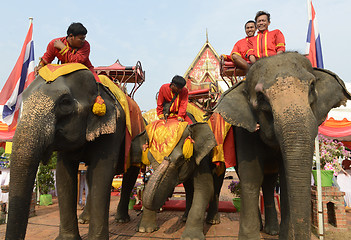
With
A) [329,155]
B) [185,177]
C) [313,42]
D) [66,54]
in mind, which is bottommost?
[185,177]

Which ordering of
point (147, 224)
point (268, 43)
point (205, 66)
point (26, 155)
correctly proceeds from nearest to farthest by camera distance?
1. point (26, 155)
2. point (268, 43)
3. point (147, 224)
4. point (205, 66)

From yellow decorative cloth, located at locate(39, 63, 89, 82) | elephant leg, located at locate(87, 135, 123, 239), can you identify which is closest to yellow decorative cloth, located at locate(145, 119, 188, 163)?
elephant leg, located at locate(87, 135, 123, 239)

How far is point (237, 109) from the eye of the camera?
375 centimetres

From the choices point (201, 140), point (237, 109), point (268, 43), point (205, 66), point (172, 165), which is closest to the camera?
point (237, 109)

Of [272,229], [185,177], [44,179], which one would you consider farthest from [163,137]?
[44,179]

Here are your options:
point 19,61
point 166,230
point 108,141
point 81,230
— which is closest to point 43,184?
point 19,61

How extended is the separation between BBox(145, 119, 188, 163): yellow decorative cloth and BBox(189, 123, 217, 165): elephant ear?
21cm

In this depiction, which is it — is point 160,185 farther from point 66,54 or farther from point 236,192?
point 236,192

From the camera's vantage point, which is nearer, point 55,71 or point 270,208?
point 55,71

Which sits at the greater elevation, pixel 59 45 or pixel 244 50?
pixel 244 50

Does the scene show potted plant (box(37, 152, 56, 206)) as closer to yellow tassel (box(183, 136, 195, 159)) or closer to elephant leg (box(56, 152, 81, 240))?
elephant leg (box(56, 152, 81, 240))

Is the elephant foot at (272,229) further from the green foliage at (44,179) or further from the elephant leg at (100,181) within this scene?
the green foliage at (44,179)

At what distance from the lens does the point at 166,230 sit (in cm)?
503

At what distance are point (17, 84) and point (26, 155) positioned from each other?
17.2 ft
